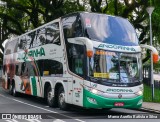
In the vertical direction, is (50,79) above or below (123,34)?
below

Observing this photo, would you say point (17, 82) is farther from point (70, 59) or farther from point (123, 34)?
point (123, 34)

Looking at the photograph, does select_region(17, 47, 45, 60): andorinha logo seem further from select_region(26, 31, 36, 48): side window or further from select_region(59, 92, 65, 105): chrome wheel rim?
select_region(59, 92, 65, 105): chrome wheel rim

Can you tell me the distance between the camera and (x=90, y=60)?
46.1 feet

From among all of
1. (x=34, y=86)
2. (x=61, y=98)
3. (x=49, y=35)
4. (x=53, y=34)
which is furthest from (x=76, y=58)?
(x=34, y=86)

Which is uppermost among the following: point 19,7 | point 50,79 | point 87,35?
point 19,7

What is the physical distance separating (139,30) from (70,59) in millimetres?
20432

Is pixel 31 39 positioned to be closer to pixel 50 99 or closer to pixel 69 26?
pixel 50 99

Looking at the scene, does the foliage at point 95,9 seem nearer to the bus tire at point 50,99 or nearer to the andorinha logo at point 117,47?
the bus tire at point 50,99

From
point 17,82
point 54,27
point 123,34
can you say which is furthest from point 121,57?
point 17,82

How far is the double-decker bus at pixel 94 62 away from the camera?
550 inches

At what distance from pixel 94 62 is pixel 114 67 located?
2.70 feet

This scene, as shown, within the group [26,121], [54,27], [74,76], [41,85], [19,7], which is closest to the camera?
[26,121]

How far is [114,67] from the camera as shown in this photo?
14250 millimetres

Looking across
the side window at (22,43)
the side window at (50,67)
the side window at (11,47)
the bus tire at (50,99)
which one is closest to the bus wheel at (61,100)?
the bus tire at (50,99)
